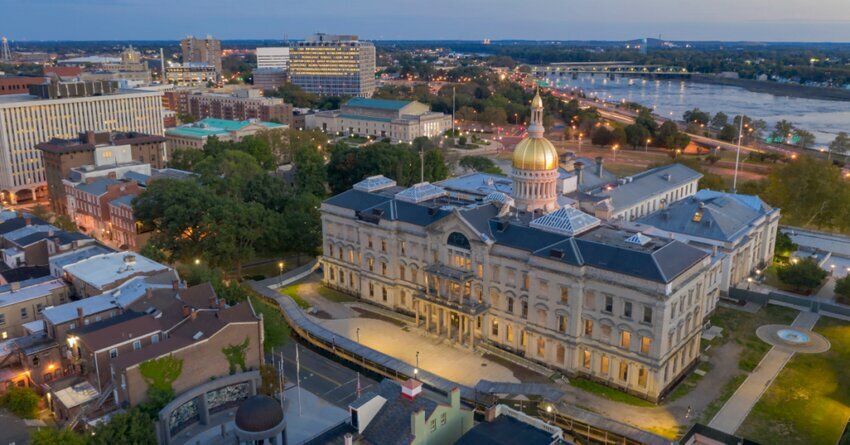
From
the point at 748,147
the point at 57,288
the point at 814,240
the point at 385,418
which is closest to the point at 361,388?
the point at 385,418

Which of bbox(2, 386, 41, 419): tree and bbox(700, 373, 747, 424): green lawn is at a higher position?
bbox(2, 386, 41, 419): tree

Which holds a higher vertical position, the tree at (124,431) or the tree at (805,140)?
the tree at (805,140)

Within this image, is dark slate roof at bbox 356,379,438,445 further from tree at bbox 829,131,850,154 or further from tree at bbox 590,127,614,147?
tree at bbox 829,131,850,154

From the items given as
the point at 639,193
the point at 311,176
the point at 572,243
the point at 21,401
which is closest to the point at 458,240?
the point at 572,243

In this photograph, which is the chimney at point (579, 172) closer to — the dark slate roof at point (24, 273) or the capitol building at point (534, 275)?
the capitol building at point (534, 275)

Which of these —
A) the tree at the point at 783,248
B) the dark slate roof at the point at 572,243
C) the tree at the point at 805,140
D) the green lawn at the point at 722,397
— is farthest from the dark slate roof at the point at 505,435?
the tree at the point at 805,140

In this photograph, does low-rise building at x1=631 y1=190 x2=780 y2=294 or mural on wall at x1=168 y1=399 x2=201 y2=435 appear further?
low-rise building at x1=631 y1=190 x2=780 y2=294

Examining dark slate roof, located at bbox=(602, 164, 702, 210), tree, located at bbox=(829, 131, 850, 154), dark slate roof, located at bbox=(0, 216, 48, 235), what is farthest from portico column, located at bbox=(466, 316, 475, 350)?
tree, located at bbox=(829, 131, 850, 154)
